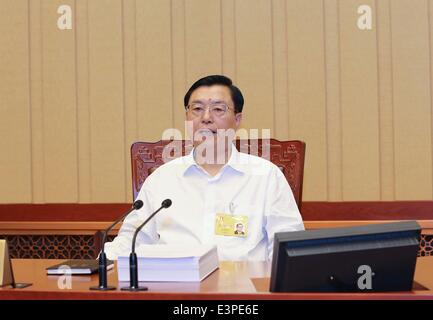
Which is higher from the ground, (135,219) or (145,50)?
(145,50)

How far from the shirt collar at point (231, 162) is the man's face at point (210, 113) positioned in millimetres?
81

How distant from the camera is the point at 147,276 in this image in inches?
68.1

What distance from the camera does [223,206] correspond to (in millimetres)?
2602

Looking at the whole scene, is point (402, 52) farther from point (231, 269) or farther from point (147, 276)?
point (147, 276)

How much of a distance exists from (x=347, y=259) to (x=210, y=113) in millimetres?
1322

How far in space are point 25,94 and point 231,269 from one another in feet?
8.36

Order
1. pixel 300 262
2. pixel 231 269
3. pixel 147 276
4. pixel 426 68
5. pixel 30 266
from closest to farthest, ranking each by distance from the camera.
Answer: pixel 300 262, pixel 147 276, pixel 231 269, pixel 30 266, pixel 426 68

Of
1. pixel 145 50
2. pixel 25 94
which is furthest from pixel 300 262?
pixel 25 94

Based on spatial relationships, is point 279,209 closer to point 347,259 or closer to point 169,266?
point 169,266

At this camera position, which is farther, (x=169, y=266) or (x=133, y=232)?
(x=133, y=232)

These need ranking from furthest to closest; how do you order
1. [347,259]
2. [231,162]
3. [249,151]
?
[249,151], [231,162], [347,259]

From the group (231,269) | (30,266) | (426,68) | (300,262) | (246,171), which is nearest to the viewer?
(300,262)

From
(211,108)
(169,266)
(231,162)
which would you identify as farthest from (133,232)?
(169,266)

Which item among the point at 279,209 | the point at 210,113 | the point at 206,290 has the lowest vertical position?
the point at 206,290
